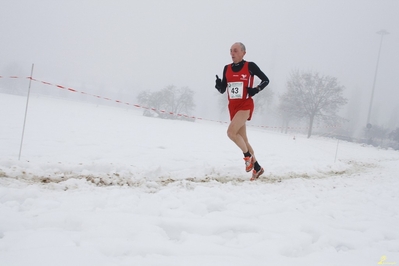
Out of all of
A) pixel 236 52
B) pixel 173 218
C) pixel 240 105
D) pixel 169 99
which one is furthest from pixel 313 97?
pixel 173 218

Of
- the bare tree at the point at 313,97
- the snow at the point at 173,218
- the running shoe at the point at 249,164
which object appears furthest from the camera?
the bare tree at the point at 313,97

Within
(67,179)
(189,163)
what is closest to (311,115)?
(189,163)

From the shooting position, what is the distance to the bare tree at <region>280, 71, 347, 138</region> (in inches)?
1276

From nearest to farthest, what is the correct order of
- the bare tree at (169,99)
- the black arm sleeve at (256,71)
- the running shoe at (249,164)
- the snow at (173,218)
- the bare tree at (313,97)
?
the snow at (173,218), the black arm sleeve at (256,71), the running shoe at (249,164), the bare tree at (313,97), the bare tree at (169,99)

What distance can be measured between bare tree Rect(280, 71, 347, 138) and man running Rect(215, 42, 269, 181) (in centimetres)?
3034

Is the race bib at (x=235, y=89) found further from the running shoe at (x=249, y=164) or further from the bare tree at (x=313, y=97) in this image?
the bare tree at (x=313, y=97)

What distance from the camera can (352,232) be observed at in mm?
2469

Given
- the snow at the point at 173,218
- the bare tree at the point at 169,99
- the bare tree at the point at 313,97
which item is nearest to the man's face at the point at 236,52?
the snow at the point at 173,218

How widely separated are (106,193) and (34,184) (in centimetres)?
101

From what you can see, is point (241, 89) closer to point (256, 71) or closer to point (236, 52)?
point (256, 71)

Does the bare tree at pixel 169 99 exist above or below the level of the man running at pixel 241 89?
above

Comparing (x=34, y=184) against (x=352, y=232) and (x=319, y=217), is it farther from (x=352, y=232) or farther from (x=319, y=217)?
(x=352, y=232)

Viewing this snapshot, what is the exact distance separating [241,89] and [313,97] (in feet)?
105

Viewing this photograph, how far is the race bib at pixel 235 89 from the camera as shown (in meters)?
4.51
